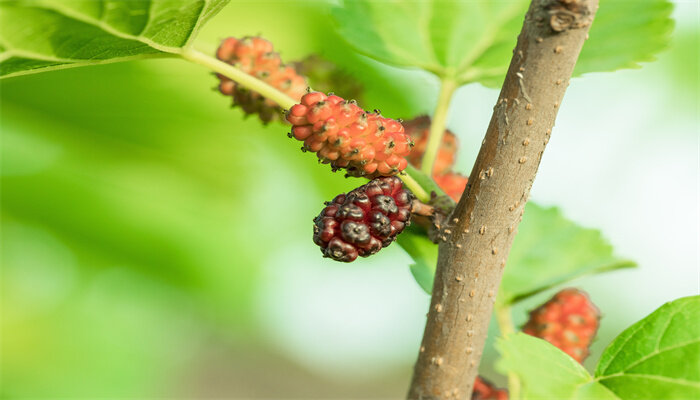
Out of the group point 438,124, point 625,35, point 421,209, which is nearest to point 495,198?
point 421,209

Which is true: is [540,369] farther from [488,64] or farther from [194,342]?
[194,342]

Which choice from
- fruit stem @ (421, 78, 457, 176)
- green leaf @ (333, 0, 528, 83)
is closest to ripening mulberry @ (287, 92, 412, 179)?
fruit stem @ (421, 78, 457, 176)

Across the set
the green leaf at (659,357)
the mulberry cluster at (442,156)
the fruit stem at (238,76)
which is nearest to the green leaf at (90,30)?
the fruit stem at (238,76)

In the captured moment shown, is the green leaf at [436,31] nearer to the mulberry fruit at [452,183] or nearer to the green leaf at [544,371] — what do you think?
the mulberry fruit at [452,183]

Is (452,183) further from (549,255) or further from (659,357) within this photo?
(659,357)

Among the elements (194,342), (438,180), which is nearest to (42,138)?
(438,180)

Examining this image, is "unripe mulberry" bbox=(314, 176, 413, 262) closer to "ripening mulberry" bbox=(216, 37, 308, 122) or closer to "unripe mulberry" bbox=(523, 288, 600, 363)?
"ripening mulberry" bbox=(216, 37, 308, 122)
